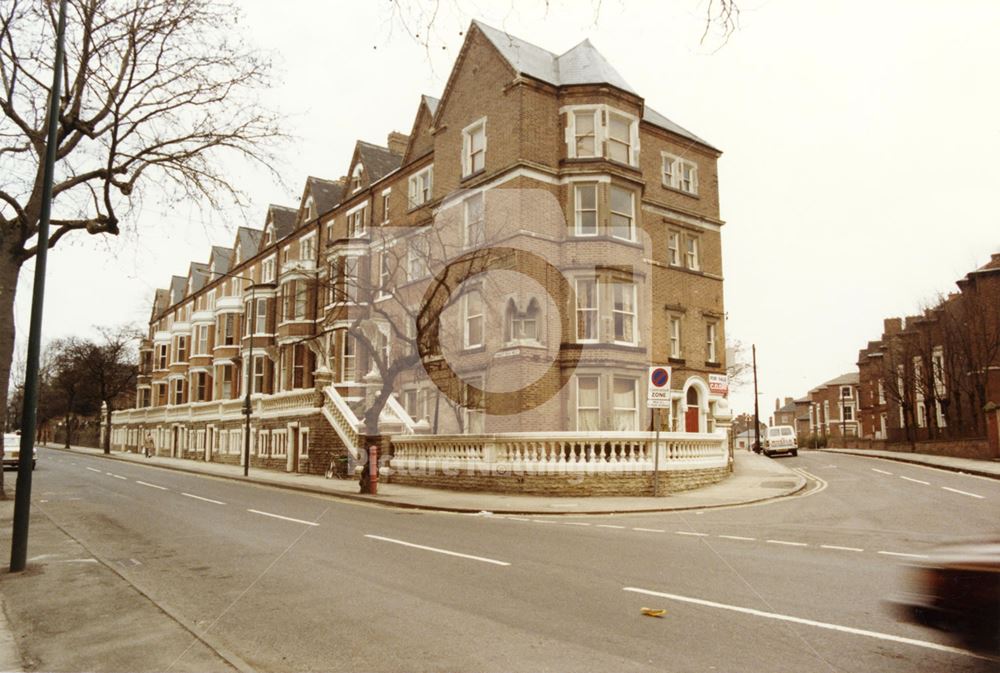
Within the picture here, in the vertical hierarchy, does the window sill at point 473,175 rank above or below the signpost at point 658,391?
above

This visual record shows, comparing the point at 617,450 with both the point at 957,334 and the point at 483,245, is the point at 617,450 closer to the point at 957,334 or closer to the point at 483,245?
the point at 483,245

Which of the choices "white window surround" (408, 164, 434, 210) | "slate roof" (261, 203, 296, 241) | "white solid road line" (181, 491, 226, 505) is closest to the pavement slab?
"white solid road line" (181, 491, 226, 505)

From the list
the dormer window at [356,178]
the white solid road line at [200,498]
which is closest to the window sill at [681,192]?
the dormer window at [356,178]

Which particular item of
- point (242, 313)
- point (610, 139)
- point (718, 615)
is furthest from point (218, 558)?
point (242, 313)

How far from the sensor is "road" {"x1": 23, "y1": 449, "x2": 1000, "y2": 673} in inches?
201

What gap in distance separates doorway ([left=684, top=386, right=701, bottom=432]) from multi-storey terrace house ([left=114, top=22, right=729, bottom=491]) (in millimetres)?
119

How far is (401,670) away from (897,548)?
8095 millimetres

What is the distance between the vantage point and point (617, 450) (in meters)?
20.6

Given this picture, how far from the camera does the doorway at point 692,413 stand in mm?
28047

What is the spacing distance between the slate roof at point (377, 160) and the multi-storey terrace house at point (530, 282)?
166 centimetres

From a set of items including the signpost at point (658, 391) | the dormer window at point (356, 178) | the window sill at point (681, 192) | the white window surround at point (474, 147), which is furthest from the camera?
the dormer window at point (356, 178)

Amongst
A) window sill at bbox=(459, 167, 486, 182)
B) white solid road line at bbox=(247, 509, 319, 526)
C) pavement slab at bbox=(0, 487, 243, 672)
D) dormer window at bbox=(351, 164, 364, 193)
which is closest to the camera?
pavement slab at bbox=(0, 487, 243, 672)

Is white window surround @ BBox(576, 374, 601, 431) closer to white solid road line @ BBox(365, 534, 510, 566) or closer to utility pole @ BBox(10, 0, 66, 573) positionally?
white solid road line @ BBox(365, 534, 510, 566)

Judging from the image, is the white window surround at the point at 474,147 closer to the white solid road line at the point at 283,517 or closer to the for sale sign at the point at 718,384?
the for sale sign at the point at 718,384
